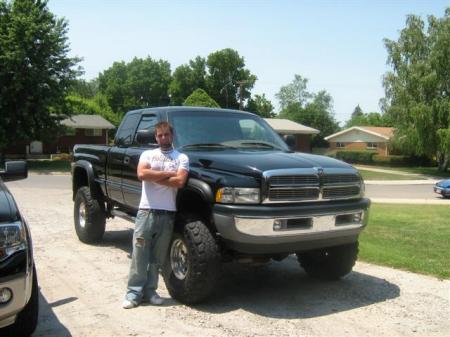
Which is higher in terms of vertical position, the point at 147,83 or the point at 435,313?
the point at 147,83

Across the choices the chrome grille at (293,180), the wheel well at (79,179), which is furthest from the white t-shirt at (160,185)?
the wheel well at (79,179)

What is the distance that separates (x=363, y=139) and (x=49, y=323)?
63.6 metres

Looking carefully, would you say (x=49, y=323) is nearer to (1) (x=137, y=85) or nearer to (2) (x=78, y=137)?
(2) (x=78, y=137)

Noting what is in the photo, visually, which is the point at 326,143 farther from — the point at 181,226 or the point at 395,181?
the point at 181,226

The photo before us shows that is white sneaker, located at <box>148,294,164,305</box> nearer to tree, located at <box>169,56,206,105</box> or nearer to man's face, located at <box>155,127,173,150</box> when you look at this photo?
man's face, located at <box>155,127,173,150</box>

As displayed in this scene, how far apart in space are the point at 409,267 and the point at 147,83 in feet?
277

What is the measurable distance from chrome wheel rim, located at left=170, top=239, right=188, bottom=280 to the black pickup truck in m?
0.01

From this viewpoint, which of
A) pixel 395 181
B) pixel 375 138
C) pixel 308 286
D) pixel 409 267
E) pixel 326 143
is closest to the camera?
pixel 308 286

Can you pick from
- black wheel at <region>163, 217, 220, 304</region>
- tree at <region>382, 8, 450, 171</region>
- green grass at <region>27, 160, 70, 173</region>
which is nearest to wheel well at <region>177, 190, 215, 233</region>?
black wheel at <region>163, 217, 220, 304</region>

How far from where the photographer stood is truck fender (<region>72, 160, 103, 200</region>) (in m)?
8.27

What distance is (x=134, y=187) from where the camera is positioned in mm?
6785

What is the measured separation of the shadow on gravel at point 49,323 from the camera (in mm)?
4707

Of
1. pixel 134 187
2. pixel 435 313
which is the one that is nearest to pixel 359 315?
pixel 435 313

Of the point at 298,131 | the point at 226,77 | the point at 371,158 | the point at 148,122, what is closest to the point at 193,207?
the point at 148,122
